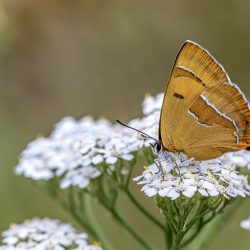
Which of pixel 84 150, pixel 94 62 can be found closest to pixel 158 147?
pixel 84 150

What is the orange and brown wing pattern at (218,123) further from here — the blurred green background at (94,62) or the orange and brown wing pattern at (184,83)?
the blurred green background at (94,62)

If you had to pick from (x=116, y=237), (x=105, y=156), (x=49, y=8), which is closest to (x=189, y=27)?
(x=49, y=8)

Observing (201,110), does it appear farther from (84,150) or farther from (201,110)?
(84,150)

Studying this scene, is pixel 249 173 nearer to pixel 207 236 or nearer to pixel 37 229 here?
pixel 207 236

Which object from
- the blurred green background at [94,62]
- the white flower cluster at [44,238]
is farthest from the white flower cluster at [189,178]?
the blurred green background at [94,62]

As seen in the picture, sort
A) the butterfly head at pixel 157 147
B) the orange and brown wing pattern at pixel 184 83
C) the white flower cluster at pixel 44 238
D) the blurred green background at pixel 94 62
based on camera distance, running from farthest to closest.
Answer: the blurred green background at pixel 94 62 < the white flower cluster at pixel 44 238 < the butterfly head at pixel 157 147 < the orange and brown wing pattern at pixel 184 83

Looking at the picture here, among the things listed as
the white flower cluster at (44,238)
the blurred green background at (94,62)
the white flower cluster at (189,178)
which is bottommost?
the white flower cluster at (189,178)

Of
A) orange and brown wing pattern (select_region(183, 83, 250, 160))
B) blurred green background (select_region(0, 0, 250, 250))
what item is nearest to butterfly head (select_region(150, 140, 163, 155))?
orange and brown wing pattern (select_region(183, 83, 250, 160))
